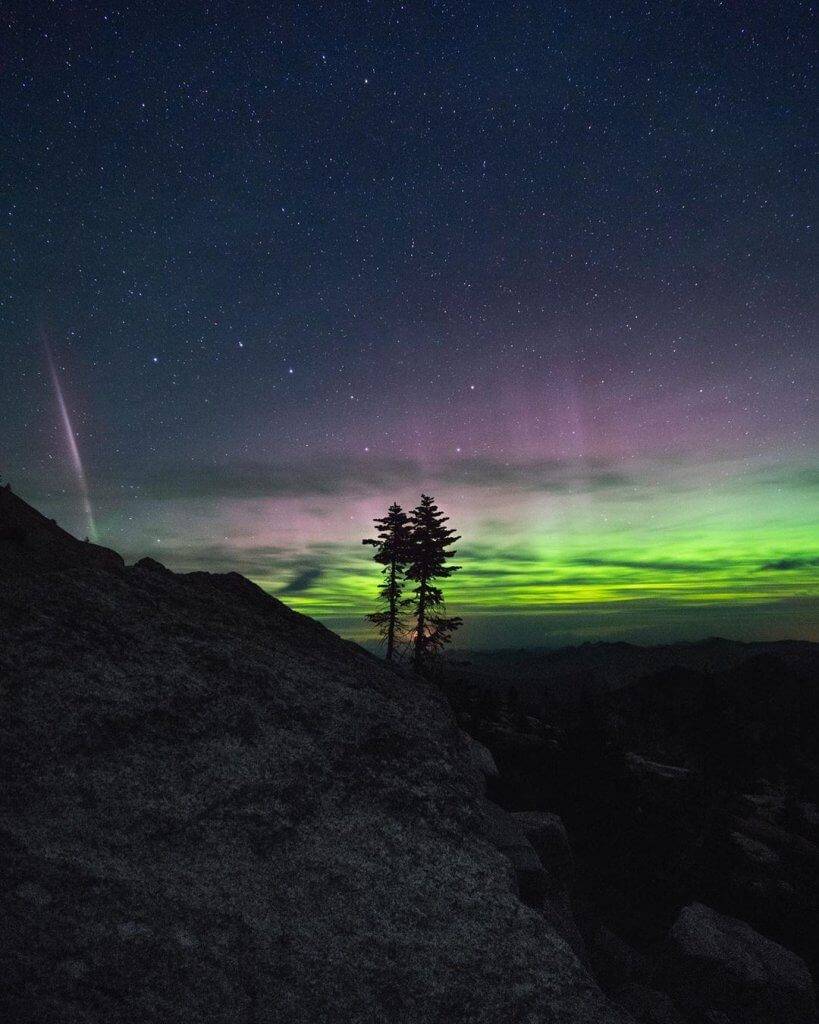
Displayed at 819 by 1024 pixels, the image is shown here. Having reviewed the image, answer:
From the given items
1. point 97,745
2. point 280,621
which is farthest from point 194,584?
point 97,745

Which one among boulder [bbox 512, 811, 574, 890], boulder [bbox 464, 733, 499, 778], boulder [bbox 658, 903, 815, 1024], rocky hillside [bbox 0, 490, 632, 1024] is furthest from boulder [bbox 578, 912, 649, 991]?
rocky hillside [bbox 0, 490, 632, 1024]

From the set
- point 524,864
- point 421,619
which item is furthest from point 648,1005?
point 421,619

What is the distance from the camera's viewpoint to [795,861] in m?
25.2

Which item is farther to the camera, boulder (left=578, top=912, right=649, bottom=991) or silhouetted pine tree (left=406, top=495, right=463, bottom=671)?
silhouetted pine tree (left=406, top=495, right=463, bottom=671)

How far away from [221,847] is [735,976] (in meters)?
12.1

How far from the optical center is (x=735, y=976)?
11695 millimetres

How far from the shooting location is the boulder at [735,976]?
11.5 m

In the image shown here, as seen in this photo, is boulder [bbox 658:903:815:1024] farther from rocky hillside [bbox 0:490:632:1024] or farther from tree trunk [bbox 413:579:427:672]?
tree trunk [bbox 413:579:427:672]

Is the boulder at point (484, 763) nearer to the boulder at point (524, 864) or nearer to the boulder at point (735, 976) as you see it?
the boulder at point (524, 864)

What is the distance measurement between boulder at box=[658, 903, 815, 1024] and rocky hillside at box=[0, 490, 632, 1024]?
776 cm

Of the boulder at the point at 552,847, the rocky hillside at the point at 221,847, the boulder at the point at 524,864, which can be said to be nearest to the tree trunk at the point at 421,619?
the boulder at the point at 552,847

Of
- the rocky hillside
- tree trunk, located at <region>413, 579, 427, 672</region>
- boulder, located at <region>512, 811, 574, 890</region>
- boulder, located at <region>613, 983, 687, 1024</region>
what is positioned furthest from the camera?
tree trunk, located at <region>413, 579, 427, 672</region>

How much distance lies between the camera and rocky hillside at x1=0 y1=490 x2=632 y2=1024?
5.49 meters

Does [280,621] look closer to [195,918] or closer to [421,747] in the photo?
[421,747]
